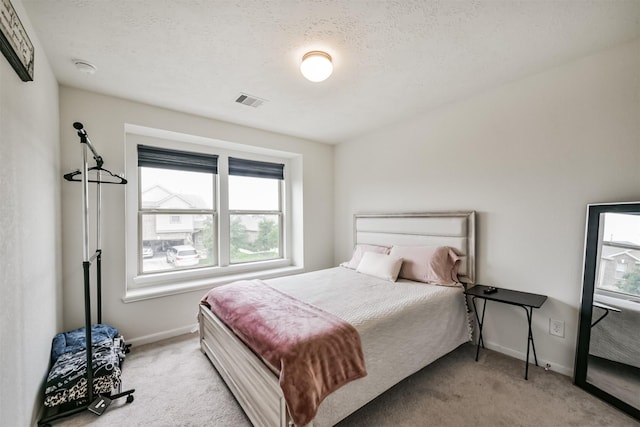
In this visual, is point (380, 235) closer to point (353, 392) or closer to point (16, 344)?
point (353, 392)

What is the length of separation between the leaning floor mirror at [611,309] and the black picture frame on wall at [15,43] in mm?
3650

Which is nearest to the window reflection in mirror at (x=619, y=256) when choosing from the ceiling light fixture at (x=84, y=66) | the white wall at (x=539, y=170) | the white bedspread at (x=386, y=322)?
the white wall at (x=539, y=170)

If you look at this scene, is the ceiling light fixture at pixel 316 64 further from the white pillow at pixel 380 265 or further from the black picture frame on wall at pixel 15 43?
the white pillow at pixel 380 265

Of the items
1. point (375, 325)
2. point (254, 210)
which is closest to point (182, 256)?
point (254, 210)

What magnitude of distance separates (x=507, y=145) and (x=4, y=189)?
360cm

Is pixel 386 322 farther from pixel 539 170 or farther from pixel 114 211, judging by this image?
pixel 114 211

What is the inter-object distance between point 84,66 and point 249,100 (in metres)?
1.31

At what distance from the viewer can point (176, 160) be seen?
332cm

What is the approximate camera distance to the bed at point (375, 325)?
5.18 ft

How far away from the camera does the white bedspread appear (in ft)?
5.51

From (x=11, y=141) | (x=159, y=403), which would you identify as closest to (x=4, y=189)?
(x=11, y=141)

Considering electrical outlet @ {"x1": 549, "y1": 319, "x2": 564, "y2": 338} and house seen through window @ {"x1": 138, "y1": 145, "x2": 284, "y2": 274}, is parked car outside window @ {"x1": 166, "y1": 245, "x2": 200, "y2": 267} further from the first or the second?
electrical outlet @ {"x1": 549, "y1": 319, "x2": 564, "y2": 338}

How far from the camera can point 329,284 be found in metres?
2.68

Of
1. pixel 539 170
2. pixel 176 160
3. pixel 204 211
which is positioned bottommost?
pixel 204 211
